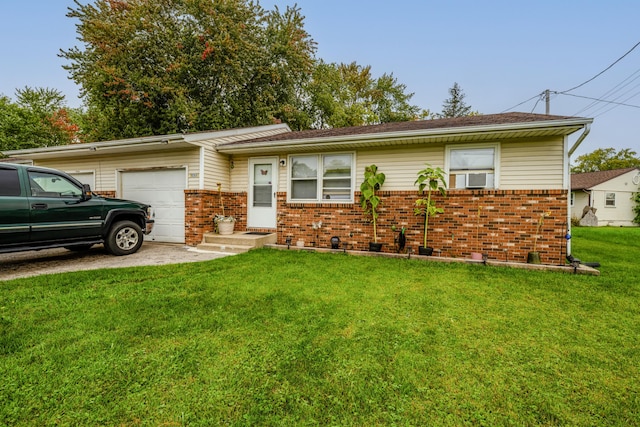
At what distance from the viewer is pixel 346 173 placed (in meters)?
7.14

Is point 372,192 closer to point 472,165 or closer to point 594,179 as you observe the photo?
point 472,165

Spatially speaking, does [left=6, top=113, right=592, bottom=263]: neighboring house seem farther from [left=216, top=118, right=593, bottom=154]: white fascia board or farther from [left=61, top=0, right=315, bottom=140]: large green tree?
[left=61, top=0, right=315, bottom=140]: large green tree

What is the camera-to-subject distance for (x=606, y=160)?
3519 centimetres

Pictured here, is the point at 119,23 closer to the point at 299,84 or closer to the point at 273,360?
the point at 299,84

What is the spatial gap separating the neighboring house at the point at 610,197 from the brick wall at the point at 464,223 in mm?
19214

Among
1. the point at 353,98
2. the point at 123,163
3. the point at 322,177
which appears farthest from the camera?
the point at 353,98

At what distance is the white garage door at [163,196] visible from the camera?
785cm

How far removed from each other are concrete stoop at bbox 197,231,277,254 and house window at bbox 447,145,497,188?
461cm

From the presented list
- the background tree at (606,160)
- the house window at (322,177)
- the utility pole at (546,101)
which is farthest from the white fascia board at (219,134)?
the background tree at (606,160)

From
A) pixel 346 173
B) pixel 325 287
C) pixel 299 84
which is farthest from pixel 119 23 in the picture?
pixel 325 287

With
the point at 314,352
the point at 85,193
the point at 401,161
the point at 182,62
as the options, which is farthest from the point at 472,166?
the point at 182,62

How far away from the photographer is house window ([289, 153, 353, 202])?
23.4 ft

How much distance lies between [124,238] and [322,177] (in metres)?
4.67

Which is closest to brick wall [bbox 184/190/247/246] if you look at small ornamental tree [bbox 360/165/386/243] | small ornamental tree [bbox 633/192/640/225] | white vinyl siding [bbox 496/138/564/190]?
small ornamental tree [bbox 360/165/386/243]
